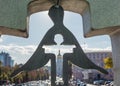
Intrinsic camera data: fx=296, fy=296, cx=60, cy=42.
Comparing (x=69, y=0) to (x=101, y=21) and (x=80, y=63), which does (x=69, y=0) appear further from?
(x=80, y=63)

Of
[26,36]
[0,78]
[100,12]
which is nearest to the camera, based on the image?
[100,12]

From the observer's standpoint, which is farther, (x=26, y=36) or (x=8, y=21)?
(x=26, y=36)

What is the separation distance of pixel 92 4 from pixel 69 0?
445 millimetres

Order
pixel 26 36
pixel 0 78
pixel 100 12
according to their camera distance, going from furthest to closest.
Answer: pixel 0 78
pixel 26 36
pixel 100 12

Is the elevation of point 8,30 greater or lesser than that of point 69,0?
lesser

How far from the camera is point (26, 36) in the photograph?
4.67 m

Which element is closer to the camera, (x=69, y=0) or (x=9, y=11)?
(x=9, y=11)

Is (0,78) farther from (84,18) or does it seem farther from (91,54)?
(84,18)

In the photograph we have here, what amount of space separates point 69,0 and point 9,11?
975mm

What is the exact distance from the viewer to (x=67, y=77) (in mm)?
4109

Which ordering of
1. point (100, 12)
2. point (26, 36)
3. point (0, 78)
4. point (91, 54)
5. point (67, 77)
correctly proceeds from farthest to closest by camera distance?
point (91, 54), point (0, 78), point (26, 36), point (100, 12), point (67, 77)

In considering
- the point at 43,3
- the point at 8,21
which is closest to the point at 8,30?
the point at 8,21

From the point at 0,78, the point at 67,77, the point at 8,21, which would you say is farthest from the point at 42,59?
the point at 0,78

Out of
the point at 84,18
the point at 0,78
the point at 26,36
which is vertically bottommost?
the point at 0,78
